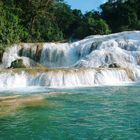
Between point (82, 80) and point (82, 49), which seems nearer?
point (82, 80)

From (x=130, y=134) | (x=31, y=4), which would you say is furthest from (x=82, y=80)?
(x=31, y=4)

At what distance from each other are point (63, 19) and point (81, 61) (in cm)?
3243

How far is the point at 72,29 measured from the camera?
65.9 metres

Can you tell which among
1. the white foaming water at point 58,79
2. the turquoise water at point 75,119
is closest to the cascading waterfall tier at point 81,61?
the white foaming water at point 58,79

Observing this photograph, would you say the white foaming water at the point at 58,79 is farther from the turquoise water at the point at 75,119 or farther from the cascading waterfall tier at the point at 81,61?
the turquoise water at the point at 75,119

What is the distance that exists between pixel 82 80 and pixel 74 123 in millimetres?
14148

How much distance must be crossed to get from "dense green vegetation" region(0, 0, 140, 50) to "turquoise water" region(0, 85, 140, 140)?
29415 mm

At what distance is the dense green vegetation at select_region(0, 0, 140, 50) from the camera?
53969mm

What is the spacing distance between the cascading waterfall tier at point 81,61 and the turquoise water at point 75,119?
25.6ft

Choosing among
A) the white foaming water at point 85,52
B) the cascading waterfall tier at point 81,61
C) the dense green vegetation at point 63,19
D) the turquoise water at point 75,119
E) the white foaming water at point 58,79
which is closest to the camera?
the turquoise water at point 75,119

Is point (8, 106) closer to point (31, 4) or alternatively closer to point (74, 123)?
point (74, 123)

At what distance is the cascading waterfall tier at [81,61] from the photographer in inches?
1066

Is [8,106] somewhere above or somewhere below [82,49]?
below

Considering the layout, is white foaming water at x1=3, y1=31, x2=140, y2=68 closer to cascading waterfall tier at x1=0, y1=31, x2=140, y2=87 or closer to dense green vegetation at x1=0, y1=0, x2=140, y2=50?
cascading waterfall tier at x1=0, y1=31, x2=140, y2=87
